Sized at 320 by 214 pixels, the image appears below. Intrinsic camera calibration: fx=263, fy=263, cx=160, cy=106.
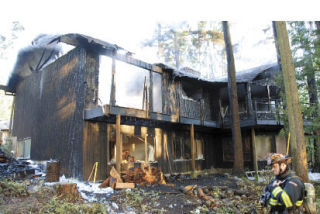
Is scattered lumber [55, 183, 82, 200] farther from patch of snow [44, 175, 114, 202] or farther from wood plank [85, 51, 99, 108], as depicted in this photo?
wood plank [85, 51, 99, 108]

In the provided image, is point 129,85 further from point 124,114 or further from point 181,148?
point 181,148

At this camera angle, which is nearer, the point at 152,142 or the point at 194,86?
the point at 152,142

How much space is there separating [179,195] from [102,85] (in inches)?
253

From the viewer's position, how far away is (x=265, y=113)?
1692 cm

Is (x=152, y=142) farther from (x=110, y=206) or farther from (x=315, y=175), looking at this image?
(x=315, y=175)

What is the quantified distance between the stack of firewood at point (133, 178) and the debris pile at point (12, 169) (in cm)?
449

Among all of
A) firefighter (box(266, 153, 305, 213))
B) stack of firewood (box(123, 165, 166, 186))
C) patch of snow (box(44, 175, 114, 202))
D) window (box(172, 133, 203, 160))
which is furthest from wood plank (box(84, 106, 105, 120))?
firefighter (box(266, 153, 305, 213))

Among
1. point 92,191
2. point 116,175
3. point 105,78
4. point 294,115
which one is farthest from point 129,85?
point 294,115

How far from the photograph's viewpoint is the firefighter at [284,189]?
11.8ft

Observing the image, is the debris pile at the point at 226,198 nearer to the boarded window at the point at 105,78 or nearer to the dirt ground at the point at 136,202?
the dirt ground at the point at 136,202

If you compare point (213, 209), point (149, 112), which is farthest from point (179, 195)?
point (149, 112)

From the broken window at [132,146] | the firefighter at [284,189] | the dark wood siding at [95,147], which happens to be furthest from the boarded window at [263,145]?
the firefighter at [284,189]

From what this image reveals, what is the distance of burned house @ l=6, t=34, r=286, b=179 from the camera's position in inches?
471

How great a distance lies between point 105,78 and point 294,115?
8682 millimetres
